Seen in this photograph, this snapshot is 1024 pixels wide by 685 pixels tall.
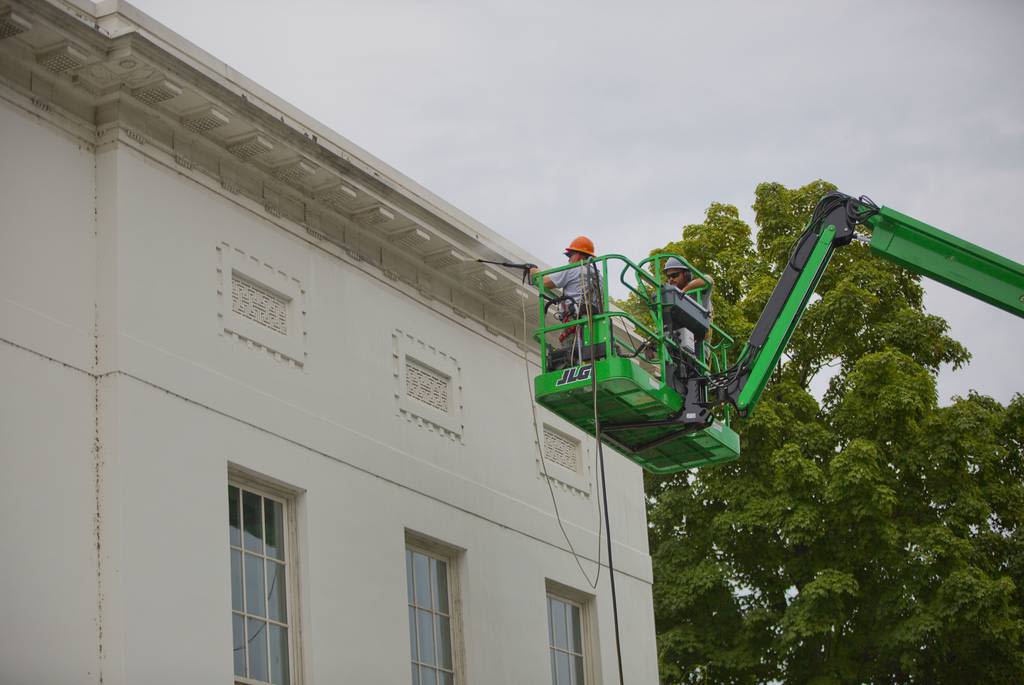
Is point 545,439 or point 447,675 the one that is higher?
point 545,439

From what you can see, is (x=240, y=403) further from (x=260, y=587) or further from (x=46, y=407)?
(x=46, y=407)

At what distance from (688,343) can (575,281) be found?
5.21 ft

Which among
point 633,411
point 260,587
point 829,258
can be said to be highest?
point 829,258

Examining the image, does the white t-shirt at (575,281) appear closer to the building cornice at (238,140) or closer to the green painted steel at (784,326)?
the building cornice at (238,140)

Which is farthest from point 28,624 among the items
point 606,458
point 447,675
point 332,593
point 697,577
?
point 697,577

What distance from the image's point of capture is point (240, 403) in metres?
17.7

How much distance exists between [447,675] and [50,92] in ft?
27.5

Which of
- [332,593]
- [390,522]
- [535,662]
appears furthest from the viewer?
[535,662]

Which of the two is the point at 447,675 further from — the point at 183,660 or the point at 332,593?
the point at 183,660

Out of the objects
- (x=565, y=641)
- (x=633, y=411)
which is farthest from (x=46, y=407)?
(x=565, y=641)

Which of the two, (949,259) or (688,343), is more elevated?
(949,259)

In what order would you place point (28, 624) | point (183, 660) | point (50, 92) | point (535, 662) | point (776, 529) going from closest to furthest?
point (28, 624), point (183, 660), point (50, 92), point (535, 662), point (776, 529)

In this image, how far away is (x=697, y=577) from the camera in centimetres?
3306

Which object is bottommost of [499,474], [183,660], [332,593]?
[183,660]
